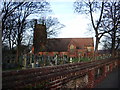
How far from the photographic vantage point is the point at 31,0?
61.9 ft

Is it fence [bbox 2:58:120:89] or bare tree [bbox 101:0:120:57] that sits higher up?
bare tree [bbox 101:0:120:57]

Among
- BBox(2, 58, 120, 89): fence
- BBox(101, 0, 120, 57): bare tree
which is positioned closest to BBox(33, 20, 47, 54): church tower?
BBox(101, 0, 120, 57): bare tree

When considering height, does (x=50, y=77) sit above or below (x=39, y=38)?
below

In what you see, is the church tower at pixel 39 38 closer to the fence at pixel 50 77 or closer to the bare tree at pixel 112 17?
the bare tree at pixel 112 17

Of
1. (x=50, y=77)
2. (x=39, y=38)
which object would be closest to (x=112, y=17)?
(x=39, y=38)

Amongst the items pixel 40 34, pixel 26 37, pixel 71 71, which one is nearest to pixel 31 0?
pixel 26 37

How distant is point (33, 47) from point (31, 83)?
73.1 ft

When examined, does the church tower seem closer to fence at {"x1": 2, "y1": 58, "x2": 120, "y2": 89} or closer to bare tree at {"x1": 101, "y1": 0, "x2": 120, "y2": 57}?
bare tree at {"x1": 101, "y1": 0, "x2": 120, "y2": 57}

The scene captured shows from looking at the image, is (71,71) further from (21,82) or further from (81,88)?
(21,82)

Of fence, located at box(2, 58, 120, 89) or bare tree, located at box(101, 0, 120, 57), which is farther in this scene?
bare tree, located at box(101, 0, 120, 57)

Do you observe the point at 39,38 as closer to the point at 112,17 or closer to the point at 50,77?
the point at 112,17

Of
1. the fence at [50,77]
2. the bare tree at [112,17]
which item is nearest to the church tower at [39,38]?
the bare tree at [112,17]

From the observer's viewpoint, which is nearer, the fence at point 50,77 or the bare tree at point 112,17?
the fence at point 50,77

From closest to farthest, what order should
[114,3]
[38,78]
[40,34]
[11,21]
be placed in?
1. [38,78]
2. [11,21]
3. [114,3]
4. [40,34]
